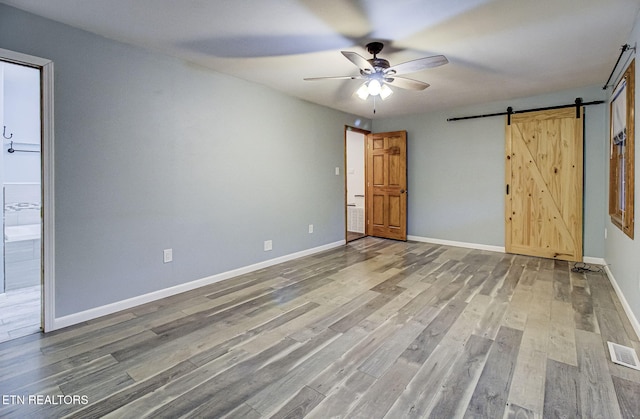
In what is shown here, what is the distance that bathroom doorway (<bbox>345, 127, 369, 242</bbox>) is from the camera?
22.1 ft

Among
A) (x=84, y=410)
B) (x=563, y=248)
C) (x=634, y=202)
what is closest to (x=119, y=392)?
(x=84, y=410)

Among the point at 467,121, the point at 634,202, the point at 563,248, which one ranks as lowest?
the point at 563,248

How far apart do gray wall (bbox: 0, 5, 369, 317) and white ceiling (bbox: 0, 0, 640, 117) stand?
0.23 metres

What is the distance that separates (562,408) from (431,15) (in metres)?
2.61

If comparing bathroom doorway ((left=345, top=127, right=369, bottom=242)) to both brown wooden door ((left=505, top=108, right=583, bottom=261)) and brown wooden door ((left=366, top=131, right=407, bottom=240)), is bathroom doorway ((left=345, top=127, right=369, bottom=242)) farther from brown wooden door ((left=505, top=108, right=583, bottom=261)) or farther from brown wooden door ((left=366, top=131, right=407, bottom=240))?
brown wooden door ((left=505, top=108, right=583, bottom=261))

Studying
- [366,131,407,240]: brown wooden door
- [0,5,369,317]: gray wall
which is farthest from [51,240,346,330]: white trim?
[366,131,407,240]: brown wooden door

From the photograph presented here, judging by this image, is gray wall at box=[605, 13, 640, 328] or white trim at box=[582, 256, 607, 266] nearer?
gray wall at box=[605, 13, 640, 328]

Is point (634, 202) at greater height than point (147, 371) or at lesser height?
greater

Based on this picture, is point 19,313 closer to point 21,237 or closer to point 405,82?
point 21,237

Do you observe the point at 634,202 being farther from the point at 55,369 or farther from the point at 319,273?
the point at 55,369

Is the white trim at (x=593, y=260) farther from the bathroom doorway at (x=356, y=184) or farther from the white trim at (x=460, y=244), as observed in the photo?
the bathroom doorway at (x=356, y=184)

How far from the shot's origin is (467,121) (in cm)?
523

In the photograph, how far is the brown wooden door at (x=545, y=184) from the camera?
434 centimetres

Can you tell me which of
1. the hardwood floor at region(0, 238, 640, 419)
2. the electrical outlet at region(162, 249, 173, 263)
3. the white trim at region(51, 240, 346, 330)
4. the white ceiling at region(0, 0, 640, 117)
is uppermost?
the white ceiling at region(0, 0, 640, 117)
